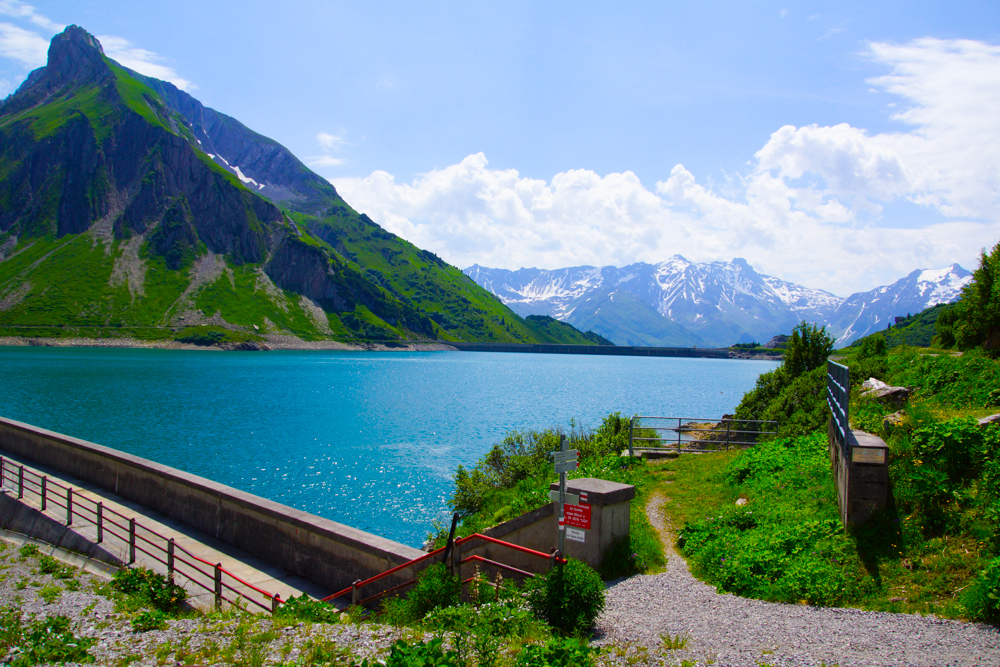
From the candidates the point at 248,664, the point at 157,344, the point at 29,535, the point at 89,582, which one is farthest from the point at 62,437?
the point at 157,344

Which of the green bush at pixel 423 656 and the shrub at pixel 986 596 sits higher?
the shrub at pixel 986 596

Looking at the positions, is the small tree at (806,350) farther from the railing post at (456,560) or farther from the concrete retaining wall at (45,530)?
A: the concrete retaining wall at (45,530)

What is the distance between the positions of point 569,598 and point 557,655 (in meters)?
1.29

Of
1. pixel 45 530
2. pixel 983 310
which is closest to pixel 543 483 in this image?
pixel 45 530

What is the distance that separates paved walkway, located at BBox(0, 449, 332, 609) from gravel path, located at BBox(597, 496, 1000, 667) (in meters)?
6.63

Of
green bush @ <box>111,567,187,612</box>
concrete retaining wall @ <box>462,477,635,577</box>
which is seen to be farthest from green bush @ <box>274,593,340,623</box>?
concrete retaining wall @ <box>462,477,635,577</box>

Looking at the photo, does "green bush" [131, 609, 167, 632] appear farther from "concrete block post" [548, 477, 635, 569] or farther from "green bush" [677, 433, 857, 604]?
"green bush" [677, 433, 857, 604]

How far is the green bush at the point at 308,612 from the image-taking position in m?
9.07

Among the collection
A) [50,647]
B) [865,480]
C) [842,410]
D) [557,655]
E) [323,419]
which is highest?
[842,410]

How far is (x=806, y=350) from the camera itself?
96.6ft

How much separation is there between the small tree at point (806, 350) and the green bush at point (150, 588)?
27.4 metres

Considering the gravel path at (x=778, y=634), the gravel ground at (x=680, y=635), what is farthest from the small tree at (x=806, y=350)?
the gravel path at (x=778, y=634)

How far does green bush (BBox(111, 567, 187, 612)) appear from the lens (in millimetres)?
10969

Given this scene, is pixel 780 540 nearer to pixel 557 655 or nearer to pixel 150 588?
pixel 557 655
